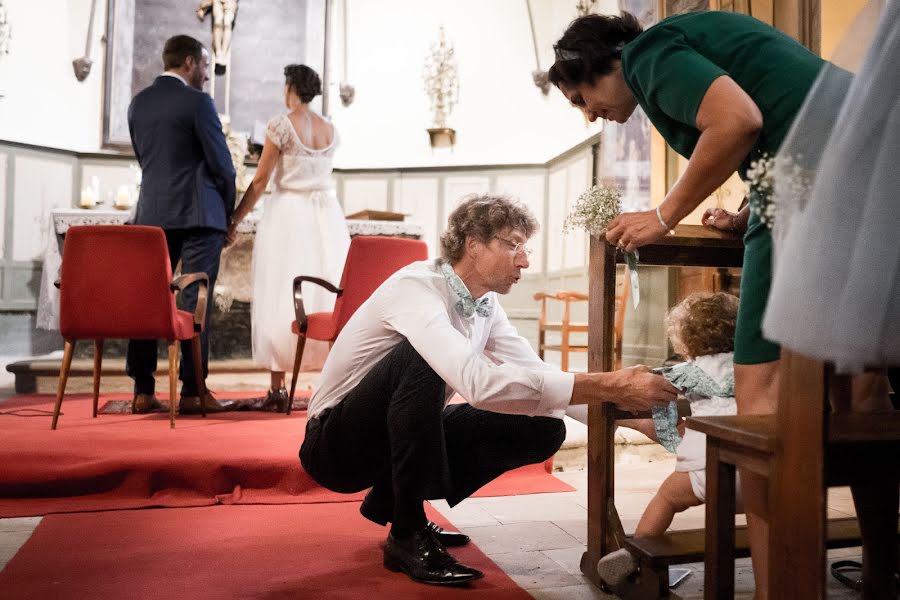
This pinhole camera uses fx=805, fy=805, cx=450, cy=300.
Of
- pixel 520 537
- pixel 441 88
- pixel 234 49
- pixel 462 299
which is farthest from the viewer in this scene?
pixel 441 88

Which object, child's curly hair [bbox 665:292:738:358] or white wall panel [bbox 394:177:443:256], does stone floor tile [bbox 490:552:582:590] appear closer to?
child's curly hair [bbox 665:292:738:358]

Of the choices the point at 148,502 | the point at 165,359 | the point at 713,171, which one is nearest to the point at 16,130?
the point at 165,359

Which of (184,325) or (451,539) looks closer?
(451,539)

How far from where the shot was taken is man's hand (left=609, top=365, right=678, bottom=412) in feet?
5.52

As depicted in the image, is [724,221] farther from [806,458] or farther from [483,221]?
[806,458]

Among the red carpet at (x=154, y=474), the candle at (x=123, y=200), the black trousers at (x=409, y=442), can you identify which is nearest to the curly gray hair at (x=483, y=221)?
the black trousers at (x=409, y=442)

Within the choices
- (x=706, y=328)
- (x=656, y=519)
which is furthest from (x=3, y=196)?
(x=656, y=519)

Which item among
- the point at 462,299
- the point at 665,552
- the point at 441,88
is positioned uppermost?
the point at 441,88

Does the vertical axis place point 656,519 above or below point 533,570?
above

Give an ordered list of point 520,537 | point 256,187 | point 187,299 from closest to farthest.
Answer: point 520,537 → point 187,299 → point 256,187

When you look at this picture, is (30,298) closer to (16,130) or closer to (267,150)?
(16,130)

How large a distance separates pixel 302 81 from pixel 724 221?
2.99m

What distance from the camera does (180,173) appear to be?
4.09 m

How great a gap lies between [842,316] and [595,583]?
3.77 feet
